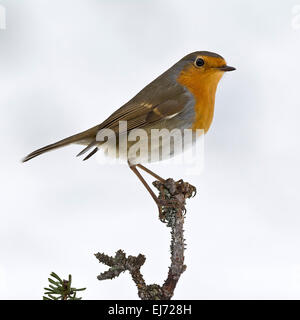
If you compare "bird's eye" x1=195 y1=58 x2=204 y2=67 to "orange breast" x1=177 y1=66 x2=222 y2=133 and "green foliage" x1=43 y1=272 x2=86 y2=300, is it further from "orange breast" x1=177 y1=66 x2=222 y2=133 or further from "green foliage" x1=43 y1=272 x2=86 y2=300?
"green foliage" x1=43 y1=272 x2=86 y2=300

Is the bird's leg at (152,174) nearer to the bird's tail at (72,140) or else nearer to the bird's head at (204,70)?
the bird's tail at (72,140)

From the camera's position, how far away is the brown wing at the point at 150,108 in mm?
3533

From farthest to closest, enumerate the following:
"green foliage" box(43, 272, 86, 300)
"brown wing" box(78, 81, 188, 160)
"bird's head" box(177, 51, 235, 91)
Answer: "bird's head" box(177, 51, 235, 91) → "brown wing" box(78, 81, 188, 160) → "green foliage" box(43, 272, 86, 300)

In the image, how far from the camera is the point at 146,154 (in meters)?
3.45

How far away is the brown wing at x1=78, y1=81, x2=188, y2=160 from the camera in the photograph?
3.53 m

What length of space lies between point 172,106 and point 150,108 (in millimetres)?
186

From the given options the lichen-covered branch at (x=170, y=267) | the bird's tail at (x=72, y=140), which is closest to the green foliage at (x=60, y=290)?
the lichen-covered branch at (x=170, y=267)

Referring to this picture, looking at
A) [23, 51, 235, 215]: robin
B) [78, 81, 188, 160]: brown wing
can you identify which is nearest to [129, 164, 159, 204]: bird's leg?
[23, 51, 235, 215]: robin

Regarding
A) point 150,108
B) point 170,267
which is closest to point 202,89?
point 150,108

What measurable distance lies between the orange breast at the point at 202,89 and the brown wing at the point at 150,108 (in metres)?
0.09

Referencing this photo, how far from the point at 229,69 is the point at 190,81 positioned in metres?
0.34

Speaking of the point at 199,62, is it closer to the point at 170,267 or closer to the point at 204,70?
the point at 204,70
